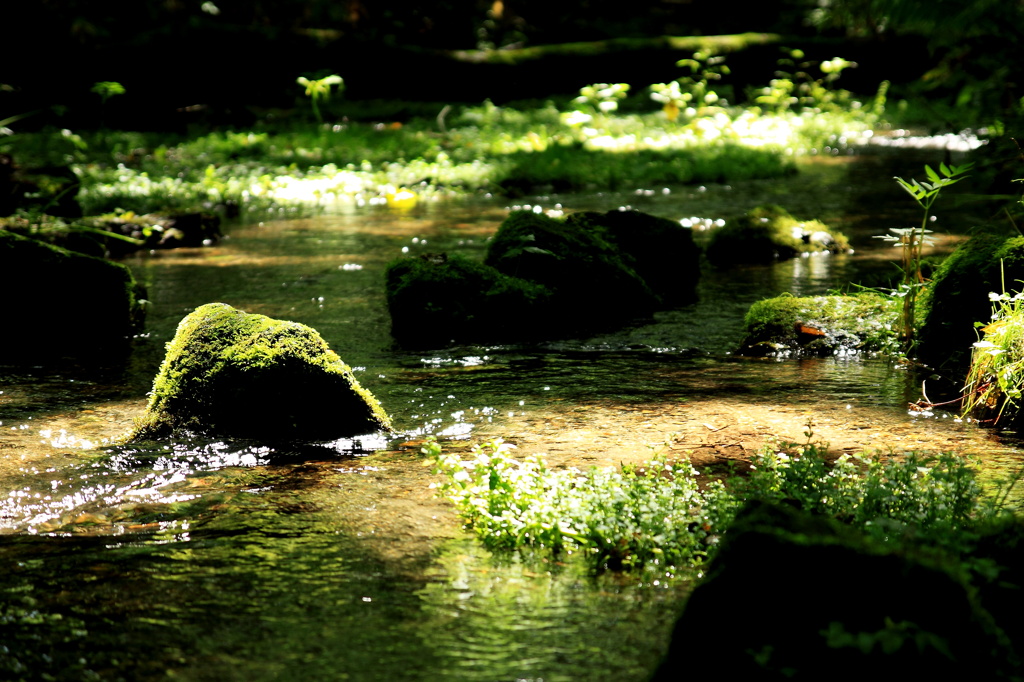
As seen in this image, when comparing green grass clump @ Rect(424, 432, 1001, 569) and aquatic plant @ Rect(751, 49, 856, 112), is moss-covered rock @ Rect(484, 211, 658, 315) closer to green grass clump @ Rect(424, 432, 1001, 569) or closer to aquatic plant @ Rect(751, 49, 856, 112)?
green grass clump @ Rect(424, 432, 1001, 569)

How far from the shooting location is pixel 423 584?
3.55 meters

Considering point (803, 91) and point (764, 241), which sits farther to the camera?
point (803, 91)

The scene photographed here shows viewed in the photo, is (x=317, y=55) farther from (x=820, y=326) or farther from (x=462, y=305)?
(x=820, y=326)

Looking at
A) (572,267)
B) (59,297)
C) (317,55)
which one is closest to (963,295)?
(572,267)

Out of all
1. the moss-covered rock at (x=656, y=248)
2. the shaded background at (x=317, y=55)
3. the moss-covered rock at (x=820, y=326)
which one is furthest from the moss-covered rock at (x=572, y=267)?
the shaded background at (x=317, y=55)

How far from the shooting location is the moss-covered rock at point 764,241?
9.92 metres

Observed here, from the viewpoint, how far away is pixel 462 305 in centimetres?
751

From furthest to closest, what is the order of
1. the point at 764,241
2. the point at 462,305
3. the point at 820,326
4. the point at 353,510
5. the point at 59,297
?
the point at 764,241
the point at 59,297
the point at 462,305
the point at 820,326
the point at 353,510

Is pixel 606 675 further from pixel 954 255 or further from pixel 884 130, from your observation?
pixel 884 130

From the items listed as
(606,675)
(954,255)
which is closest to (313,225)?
(954,255)

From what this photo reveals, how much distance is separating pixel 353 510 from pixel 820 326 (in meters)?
3.97

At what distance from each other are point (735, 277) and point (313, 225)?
17.8ft

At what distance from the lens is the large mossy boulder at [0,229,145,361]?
764 cm

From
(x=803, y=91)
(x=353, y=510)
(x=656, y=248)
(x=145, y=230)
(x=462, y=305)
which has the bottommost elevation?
(x=353, y=510)
